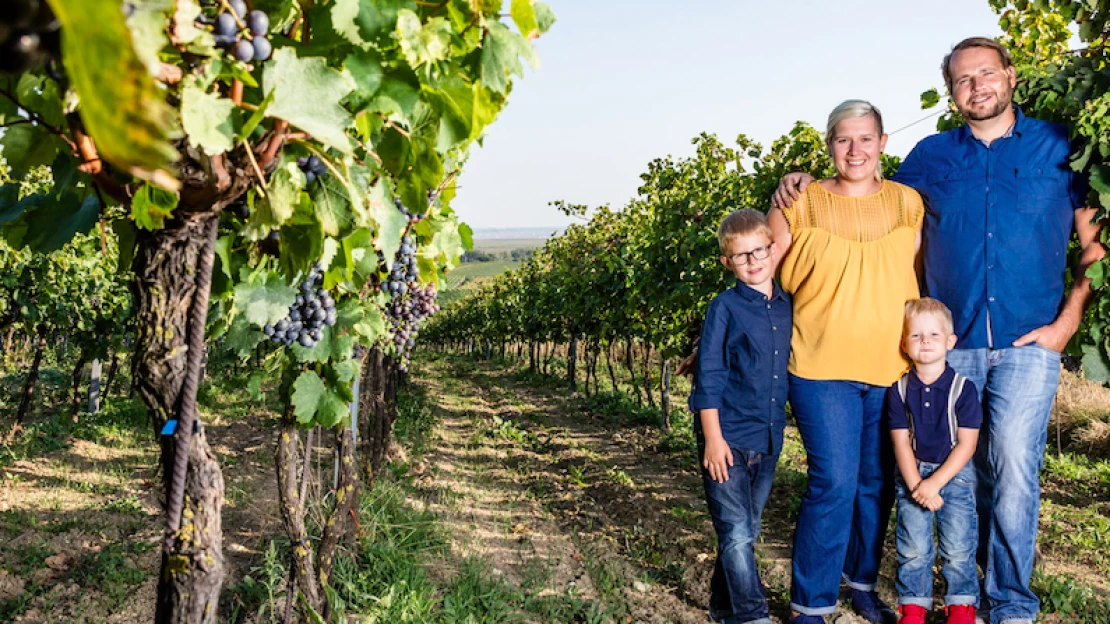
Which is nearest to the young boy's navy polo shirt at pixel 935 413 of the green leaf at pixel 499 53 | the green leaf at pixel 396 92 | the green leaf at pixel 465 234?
the green leaf at pixel 465 234

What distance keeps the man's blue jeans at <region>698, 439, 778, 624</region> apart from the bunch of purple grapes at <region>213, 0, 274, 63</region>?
2316mm

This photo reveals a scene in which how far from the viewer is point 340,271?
205cm

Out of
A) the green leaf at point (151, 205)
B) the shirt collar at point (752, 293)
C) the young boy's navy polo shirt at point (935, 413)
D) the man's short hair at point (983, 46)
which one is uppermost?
the man's short hair at point (983, 46)

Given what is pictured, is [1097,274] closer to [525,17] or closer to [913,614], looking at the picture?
[913,614]

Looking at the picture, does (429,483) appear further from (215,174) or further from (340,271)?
(215,174)

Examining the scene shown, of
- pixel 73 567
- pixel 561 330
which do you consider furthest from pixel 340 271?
pixel 561 330

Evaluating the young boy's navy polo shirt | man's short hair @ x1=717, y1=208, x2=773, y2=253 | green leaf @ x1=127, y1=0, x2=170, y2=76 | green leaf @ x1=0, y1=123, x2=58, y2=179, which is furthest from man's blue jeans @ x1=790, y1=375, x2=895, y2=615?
green leaf @ x1=127, y1=0, x2=170, y2=76

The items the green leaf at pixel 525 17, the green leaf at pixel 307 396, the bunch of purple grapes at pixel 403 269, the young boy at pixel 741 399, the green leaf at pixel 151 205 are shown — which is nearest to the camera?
the green leaf at pixel 151 205

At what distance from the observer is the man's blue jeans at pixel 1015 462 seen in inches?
110

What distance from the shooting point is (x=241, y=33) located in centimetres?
119

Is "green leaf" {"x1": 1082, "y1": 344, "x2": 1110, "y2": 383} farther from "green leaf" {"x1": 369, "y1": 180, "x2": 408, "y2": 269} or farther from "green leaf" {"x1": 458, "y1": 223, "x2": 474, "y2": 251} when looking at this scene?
"green leaf" {"x1": 369, "y1": 180, "x2": 408, "y2": 269}

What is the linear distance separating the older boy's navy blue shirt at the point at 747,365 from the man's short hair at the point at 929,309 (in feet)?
1.46

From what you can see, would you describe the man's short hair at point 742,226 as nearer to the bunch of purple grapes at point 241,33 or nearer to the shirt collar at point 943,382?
the shirt collar at point 943,382

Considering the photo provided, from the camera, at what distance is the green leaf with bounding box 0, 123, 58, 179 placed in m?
1.36
